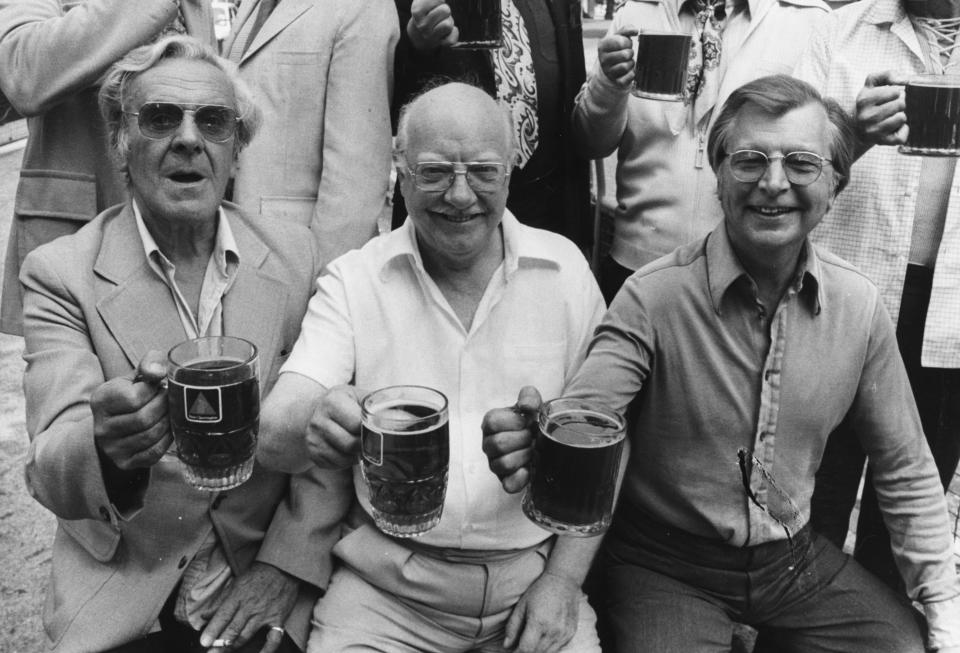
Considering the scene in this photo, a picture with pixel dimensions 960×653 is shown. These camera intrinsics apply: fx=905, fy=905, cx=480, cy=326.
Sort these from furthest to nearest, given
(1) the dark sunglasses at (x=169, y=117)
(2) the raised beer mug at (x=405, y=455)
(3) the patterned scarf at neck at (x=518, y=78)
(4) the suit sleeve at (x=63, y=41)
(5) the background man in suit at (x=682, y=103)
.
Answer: (3) the patterned scarf at neck at (x=518, y=78)
(5) the background man in suit at (x=682, y=103)
(4) the suit sleeve at (x=63, y=41)
(1) the dark sunglasses at (x=169, y=117)
(2) the raised beer mug at (x=405, y=455)

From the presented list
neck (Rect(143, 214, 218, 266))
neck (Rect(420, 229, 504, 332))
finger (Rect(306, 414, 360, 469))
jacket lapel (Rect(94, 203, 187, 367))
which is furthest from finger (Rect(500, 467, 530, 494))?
neck (Rect(143, 214, 218, 266))

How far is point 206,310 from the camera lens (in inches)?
91.4

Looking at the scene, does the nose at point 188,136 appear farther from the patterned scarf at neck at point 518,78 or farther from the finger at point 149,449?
the patterned scarf at neck at point 518,78

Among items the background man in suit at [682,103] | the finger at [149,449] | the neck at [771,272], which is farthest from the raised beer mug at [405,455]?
the background man in suit at [682,103]

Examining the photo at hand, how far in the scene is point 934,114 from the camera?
235 cm

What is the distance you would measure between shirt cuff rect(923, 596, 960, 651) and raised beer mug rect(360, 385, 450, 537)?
1.29 meters

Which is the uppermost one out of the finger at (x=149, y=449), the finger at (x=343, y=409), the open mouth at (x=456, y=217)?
the open mouth at (x=456, y=217)

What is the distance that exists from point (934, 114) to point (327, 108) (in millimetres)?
1735

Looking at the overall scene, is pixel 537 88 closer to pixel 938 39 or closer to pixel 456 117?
pixel 456 117

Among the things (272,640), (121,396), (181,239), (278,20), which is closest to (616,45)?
(278,20)

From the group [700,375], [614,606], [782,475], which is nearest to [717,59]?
[700,375]

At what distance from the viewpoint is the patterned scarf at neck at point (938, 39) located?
8.68 ft

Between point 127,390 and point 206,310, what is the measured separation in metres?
0.59

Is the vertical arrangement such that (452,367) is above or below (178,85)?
below
